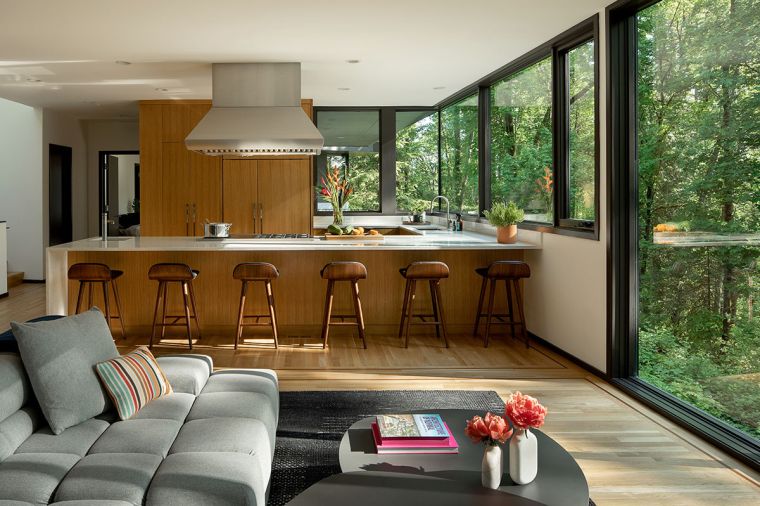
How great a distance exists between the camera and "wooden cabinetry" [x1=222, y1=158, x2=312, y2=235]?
948cm

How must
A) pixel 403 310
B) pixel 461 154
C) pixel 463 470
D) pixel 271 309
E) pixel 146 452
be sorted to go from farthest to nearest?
pixel 461 154 → pixel 403 310 → pixel 271 309 → pixel 146 452 → pixel 463 470

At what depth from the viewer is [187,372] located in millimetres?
3580

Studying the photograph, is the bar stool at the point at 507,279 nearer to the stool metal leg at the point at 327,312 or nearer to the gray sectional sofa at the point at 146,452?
the stool metal leg at the point at 327,312

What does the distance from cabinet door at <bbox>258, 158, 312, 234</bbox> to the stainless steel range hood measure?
7.78 feet

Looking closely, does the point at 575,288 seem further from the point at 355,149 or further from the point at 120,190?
the point at 120,190

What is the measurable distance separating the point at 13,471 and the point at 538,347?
16.1ft

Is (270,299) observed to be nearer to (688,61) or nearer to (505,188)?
(505,188)

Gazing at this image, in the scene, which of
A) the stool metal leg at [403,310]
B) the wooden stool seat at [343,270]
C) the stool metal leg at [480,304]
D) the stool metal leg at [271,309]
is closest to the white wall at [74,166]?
the stool metal leg at [271,309]

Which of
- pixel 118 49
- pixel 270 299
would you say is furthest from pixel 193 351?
pixel 118 49

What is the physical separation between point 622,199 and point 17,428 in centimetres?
400

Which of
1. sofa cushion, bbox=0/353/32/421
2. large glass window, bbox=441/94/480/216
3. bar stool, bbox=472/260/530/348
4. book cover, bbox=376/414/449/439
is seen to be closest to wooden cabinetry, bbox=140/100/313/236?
large glass window, bbox=441/94/480/216

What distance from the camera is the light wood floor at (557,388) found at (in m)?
3.31

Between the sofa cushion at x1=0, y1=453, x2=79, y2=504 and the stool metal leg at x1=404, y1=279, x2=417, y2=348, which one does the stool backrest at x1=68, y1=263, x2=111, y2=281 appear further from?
the sofa cushion at x1=0, y1=453, x2=79, y2=504

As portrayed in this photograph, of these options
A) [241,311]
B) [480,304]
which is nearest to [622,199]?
[480,304]
